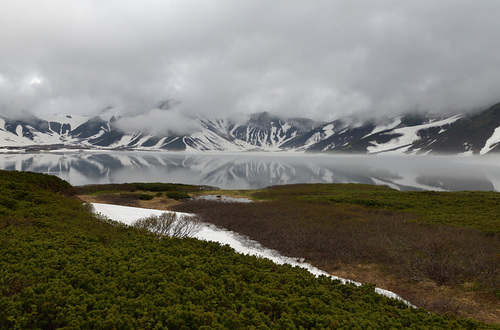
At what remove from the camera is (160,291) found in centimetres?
651

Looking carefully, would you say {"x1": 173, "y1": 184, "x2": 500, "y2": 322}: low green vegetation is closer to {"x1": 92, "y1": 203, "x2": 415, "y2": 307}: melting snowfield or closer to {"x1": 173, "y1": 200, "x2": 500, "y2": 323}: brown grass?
{"x1": 173, "y1": 200, "x2": 500, "y2": 323}: brown grass

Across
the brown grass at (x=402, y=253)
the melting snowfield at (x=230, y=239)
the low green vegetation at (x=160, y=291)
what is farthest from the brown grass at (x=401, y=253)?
the low green vegetation at (x=160, y=291)

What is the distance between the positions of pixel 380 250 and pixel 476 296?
4.88 metres

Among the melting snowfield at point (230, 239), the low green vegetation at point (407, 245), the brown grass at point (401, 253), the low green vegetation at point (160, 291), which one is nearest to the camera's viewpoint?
the low green vegetation at point (160, 291)

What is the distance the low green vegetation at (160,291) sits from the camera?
205 inches

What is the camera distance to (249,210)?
2678cm

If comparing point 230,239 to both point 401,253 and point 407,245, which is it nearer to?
point 401,253

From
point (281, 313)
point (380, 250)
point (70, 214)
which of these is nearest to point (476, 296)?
point (380, 250)

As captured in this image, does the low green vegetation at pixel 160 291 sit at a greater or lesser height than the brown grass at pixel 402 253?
greater

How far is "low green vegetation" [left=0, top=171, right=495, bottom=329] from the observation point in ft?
17.1

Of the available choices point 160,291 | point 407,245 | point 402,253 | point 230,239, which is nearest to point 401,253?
point 402,253

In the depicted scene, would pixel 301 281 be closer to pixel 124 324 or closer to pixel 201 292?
pixel 201 292

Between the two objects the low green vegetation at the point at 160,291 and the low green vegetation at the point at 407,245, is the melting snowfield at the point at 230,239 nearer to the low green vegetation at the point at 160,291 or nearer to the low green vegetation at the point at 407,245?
the low green vegetation at the point at 407,245

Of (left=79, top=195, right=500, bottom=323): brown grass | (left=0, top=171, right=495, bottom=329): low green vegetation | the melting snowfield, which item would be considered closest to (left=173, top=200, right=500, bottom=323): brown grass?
(left=79, top=195, right=500, bottom=323): brown grass
